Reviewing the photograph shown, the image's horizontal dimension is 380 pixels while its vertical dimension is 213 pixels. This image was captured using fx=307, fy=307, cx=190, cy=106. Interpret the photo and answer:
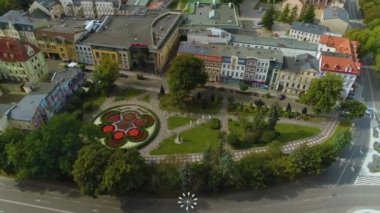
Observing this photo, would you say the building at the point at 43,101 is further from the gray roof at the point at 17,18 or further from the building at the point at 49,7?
the building at the point at 49,7

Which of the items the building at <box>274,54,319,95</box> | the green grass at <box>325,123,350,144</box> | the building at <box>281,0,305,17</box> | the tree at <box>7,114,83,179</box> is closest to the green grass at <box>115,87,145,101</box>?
the tree at <box>7,114,83,179</box>

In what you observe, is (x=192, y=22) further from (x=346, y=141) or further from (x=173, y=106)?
(x=346, y=141)

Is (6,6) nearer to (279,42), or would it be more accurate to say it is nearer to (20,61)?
(20,61)

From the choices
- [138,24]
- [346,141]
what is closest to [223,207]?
[346,141]

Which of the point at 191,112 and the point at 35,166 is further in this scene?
the point at 191,112

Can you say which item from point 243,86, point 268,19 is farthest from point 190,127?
point 268,19

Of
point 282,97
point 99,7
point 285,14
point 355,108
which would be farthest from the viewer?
point 285,14

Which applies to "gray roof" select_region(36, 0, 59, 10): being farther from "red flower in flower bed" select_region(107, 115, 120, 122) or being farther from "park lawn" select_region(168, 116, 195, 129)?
"park lawn" select_region(168, 116, 195, 129)

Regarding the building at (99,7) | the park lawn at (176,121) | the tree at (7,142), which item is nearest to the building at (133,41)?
the building at (99,7)
